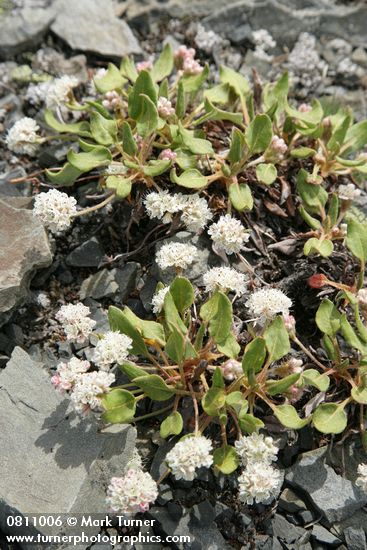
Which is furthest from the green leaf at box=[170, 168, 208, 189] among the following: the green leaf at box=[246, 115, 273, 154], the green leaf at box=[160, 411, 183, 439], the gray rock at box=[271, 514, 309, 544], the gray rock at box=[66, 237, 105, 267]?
the gray rock at box=[271, 514, 309, 544]

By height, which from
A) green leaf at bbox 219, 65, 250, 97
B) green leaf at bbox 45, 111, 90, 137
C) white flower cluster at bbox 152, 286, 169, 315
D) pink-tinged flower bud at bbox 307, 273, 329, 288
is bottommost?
white flower cluster at bbox 152, 286, 169, 315

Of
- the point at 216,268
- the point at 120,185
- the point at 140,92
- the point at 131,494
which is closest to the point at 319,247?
the point at 216,268

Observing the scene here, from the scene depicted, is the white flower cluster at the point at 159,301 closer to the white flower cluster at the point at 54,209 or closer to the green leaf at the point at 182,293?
the green leaf at the point at 182,293

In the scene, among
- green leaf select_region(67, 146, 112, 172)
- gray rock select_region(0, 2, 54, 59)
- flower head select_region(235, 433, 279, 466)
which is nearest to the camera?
flower head select_region(235, 433, 279, 466)

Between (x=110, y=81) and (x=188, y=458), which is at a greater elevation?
(x=110, y=81)

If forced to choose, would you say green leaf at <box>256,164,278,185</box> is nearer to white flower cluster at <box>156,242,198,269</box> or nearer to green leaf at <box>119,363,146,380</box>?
white flower cluster at <box>156,242,198,269</box>

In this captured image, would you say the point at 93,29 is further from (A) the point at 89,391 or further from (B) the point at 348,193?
(A) the point at 89,391

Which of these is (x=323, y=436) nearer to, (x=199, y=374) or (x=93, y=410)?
(x=199, y=374)
